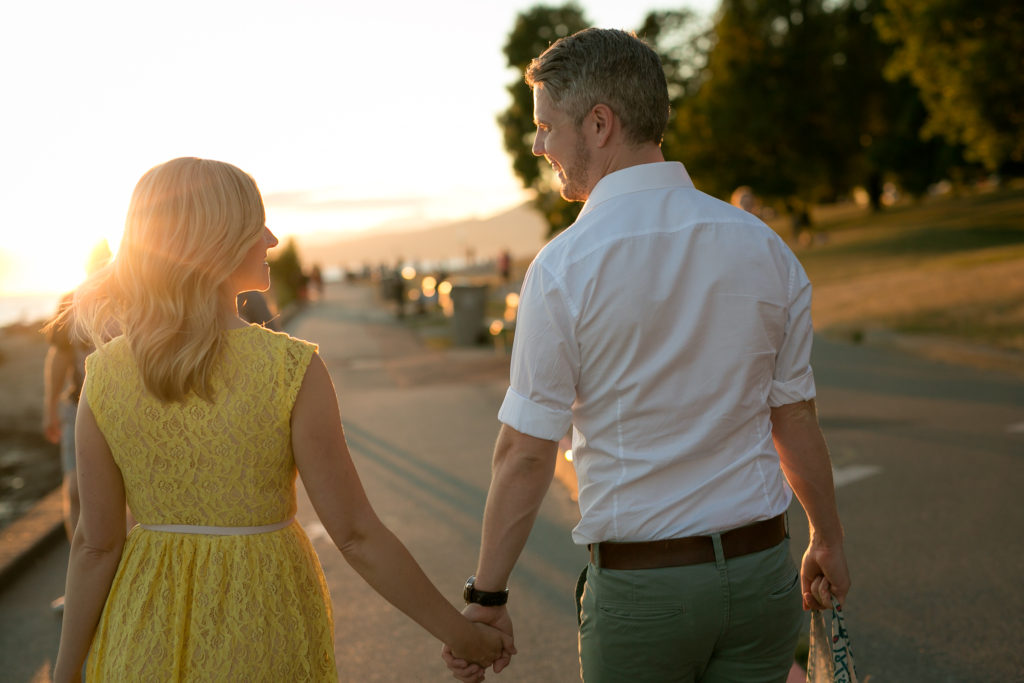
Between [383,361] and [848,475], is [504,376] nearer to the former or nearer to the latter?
[383,361]

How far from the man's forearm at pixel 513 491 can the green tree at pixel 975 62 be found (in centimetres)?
2306

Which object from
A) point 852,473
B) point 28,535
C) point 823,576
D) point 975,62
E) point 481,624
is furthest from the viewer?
point 975,62

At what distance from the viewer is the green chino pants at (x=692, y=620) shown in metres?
2.03

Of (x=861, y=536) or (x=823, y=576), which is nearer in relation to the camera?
(x=823, y=576)

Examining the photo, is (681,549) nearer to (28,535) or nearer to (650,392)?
(650,392)

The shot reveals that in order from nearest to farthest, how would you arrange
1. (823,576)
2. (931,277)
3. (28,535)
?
(823,576), (28,535), (931,277)

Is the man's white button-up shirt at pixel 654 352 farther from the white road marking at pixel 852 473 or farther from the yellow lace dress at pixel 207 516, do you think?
the white road marking at pixel 852 473

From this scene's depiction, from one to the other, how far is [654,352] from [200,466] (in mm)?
976

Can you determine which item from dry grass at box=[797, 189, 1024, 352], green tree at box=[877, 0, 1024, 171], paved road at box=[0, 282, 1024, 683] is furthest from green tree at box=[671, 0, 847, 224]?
paved road at box=[0, 282, 1024, 683]

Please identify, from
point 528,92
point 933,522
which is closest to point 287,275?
point 528,92

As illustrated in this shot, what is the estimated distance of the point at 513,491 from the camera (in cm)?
214

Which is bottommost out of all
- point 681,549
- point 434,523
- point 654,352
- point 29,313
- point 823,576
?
point 29,313

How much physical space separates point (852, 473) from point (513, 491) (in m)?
5.79

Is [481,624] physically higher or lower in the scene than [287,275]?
higher
